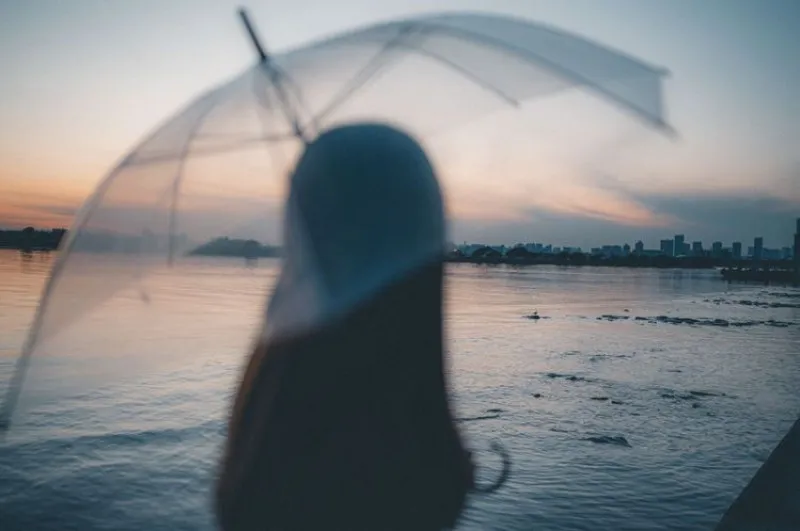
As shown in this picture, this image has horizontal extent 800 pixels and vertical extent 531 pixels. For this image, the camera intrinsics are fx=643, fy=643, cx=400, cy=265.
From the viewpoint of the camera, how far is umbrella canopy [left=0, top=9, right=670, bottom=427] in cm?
168

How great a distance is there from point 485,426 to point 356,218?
8.36m

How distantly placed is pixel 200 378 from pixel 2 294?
18079 millimetres

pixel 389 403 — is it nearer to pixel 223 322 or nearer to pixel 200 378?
pixel 200 378

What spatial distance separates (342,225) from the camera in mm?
1292

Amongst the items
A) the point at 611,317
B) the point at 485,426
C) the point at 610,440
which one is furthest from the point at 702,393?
the point at 611,317

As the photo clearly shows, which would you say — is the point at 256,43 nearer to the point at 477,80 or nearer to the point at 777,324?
the point at 477,80

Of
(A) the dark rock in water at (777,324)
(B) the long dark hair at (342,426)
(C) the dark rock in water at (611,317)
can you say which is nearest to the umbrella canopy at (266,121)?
(B) the long dark hair at (342,426)

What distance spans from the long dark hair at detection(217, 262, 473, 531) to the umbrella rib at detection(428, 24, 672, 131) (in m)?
0.80

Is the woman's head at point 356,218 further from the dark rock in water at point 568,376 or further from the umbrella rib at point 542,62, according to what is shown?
the dark rock in water at point 568,376

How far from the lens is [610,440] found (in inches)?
342

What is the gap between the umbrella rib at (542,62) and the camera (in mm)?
1760

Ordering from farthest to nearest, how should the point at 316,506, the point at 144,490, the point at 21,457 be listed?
the point at 21,457 → the point at 144,490 → the point at 316,506

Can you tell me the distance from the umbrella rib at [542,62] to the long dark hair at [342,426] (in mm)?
804

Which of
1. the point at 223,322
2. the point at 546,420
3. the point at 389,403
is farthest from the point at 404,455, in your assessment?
the point at 223,322
